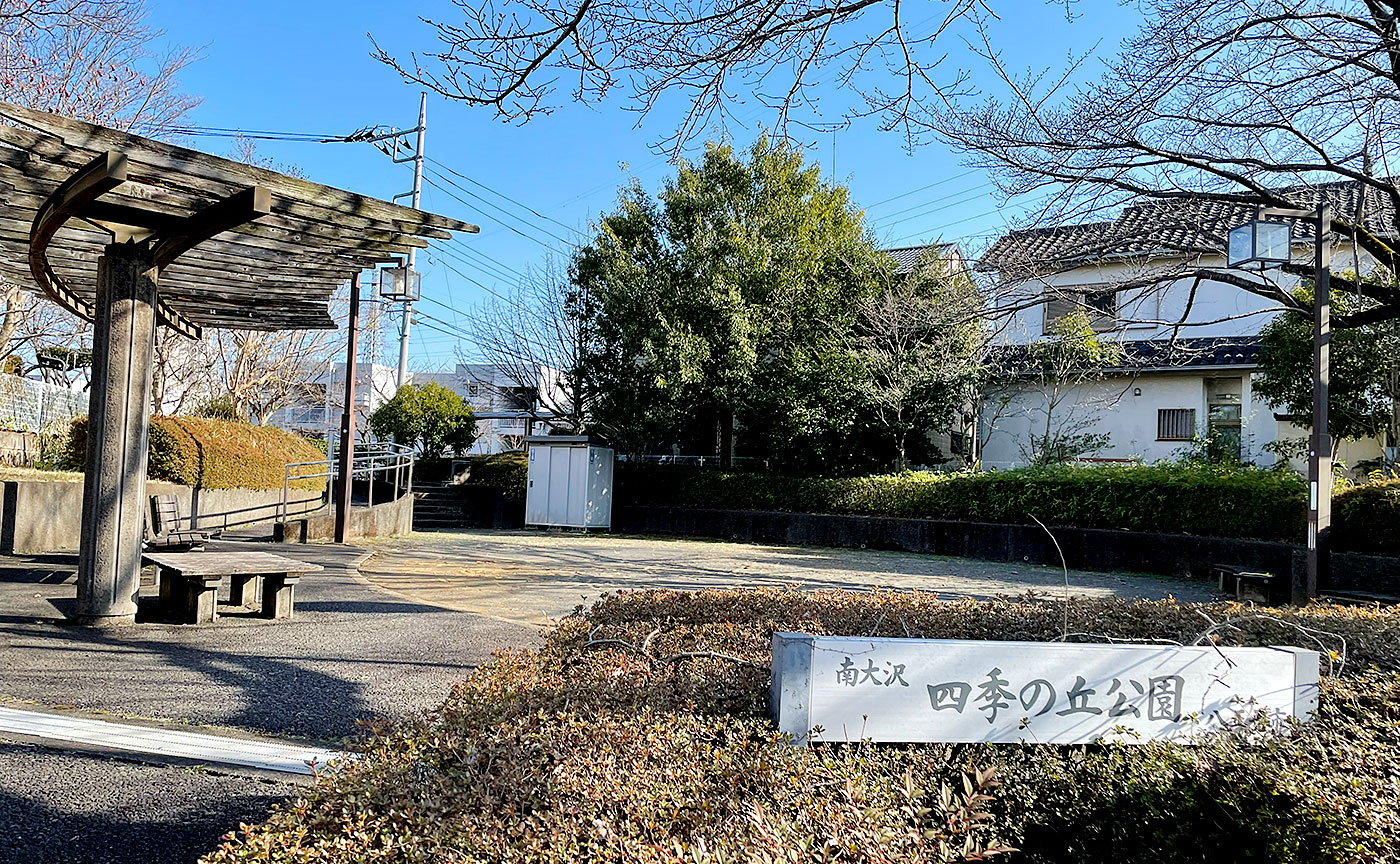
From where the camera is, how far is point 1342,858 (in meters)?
2.20

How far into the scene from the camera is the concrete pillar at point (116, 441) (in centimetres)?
677

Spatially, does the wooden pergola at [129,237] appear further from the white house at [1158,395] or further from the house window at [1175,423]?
the house window at [1175,423]

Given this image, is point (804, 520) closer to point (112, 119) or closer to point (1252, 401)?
point (1252, 401)

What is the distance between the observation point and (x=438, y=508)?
21391 mm

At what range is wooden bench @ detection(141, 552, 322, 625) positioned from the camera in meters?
6.79

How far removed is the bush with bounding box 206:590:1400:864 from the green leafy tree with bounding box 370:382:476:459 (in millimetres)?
22415

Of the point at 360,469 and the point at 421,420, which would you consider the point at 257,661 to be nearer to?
the point at 360,469

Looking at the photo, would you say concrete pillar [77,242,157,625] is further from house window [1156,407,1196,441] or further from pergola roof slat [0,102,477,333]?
house window [1156,407,1196,441]

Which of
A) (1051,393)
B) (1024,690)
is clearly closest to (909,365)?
(1051,393)

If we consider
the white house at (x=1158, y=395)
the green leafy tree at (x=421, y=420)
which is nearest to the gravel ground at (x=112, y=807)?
the white house at (x=1158, y=395)

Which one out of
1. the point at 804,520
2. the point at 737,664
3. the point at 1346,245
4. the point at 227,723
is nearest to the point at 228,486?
the point at 804,520

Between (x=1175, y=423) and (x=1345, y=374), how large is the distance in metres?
4.14

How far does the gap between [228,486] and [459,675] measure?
10.8 m

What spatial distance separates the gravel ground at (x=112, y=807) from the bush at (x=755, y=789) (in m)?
0.88
